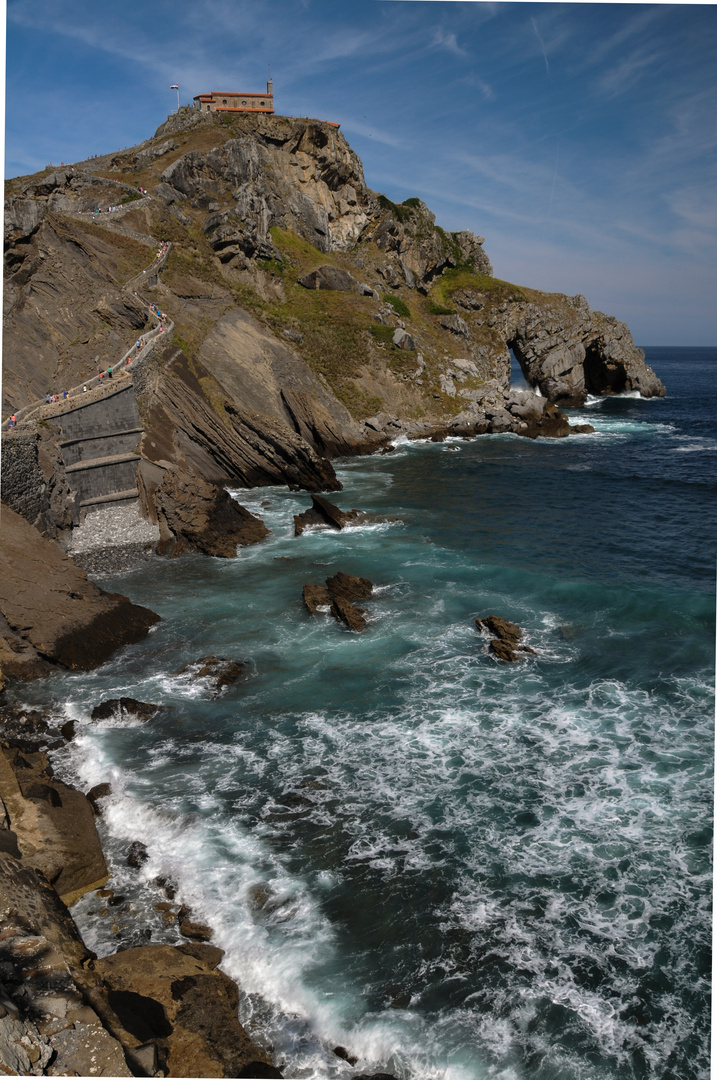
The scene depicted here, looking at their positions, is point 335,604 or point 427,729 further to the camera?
point 335,604

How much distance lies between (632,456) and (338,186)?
2088 inches

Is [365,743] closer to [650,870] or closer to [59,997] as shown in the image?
[650,870]

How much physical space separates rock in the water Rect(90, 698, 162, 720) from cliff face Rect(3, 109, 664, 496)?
789 inches

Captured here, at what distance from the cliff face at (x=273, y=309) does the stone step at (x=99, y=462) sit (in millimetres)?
1233

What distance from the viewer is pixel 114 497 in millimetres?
34125

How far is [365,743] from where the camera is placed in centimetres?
1767

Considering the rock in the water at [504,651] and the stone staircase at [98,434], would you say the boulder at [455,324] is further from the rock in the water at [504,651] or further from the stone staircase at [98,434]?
the rock in the water at [504,651]

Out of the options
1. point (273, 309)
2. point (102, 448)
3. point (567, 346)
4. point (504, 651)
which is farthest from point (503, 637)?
point (567, 346)

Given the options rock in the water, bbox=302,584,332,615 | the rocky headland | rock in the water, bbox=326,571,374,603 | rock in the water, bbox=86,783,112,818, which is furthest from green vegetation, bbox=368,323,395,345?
rock in the water, bbox=86,783,112,818

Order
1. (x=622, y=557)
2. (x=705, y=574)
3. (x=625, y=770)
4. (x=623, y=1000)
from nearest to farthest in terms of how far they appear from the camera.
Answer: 1. (x=623, y=1000)
2. (x=625, y=770)
3. (x=705, y=574)
4. (x=622, y=557)

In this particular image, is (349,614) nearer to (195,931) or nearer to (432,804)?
(432,804)

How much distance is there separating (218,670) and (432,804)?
869 centimetres

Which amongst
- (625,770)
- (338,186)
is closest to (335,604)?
(625,770)

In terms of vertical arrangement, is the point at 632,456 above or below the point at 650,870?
above
